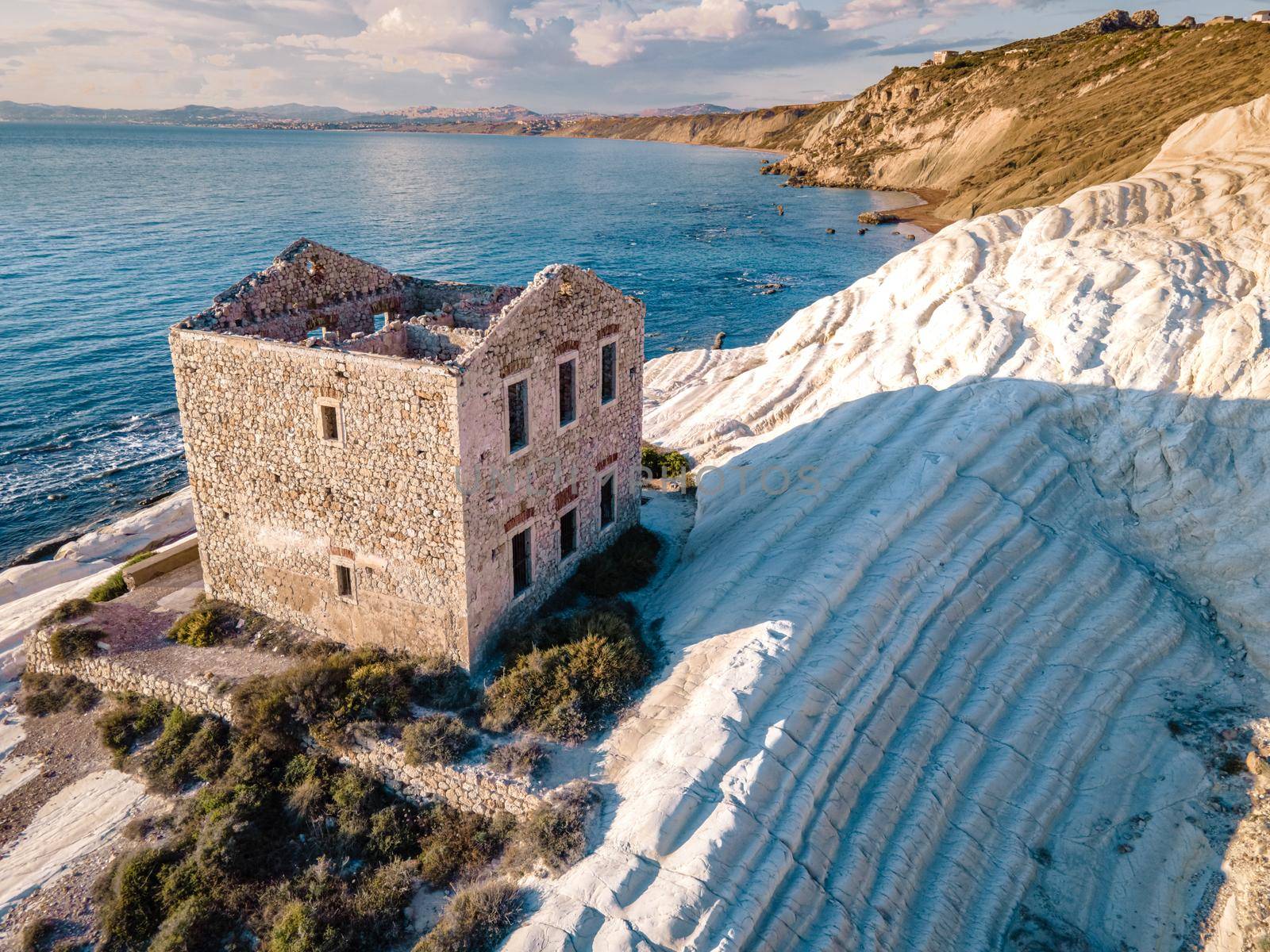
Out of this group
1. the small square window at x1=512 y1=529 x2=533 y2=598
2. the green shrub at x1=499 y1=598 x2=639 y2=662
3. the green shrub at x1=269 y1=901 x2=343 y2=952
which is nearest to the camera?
the green shrub at x1=269 y1=901 x2=343 y2=952

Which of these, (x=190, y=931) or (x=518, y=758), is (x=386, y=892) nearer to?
(x=518, y=758)

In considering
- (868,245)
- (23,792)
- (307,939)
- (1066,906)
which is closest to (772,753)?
(1066,906)

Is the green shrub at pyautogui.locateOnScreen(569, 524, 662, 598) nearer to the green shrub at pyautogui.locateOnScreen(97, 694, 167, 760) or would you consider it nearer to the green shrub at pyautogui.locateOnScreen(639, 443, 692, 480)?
the green shrub at pyautogui.locateOnScreen(639, 443, 692, 480)

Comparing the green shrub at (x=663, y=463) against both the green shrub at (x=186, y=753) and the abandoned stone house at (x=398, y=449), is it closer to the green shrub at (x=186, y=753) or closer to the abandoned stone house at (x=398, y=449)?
the abandoned stone house at (x=398, y=449)

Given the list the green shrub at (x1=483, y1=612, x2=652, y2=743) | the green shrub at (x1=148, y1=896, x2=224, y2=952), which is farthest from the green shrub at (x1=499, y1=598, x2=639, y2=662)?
the green shrub at (x1=148, y1=896, x2=224, y2=952)

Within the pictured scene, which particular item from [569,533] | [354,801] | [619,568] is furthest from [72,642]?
[619,568]
